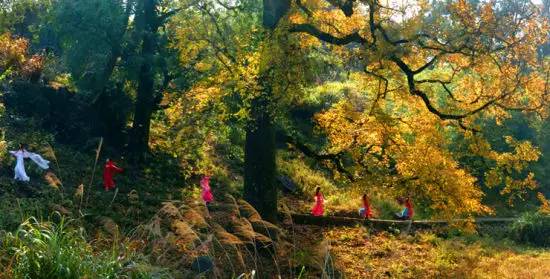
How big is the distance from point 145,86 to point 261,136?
299 inches

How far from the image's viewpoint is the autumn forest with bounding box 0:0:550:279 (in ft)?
20.9

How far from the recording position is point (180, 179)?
1880 cm

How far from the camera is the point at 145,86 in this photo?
18.7 metres

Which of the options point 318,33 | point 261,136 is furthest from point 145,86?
point 318,33

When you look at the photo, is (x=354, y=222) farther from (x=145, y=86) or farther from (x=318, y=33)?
(x=145, y=86)

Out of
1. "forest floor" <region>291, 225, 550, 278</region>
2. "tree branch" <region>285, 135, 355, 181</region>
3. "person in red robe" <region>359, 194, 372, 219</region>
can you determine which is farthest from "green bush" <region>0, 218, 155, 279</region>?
"person in red robe" <region>359, 194, 372, 219</region>

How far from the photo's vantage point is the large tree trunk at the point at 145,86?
17.6m

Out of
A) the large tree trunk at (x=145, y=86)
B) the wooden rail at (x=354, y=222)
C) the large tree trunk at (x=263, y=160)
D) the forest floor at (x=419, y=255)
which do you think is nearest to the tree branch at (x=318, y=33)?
the large tree trunk at (x=263, y=160)

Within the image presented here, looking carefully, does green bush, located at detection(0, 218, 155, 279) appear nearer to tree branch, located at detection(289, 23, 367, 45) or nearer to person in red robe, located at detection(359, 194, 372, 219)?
tree branch, located at detection(289, 23, 367, 45)

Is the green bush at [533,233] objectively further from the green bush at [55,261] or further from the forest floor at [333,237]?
the green bush at [55,261]

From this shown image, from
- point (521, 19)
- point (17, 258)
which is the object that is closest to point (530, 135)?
point (521, 19)

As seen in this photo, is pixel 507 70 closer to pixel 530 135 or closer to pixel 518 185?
pixel 518 185

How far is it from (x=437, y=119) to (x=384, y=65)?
2454mm

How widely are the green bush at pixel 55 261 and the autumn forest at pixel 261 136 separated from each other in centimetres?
Result: 2
